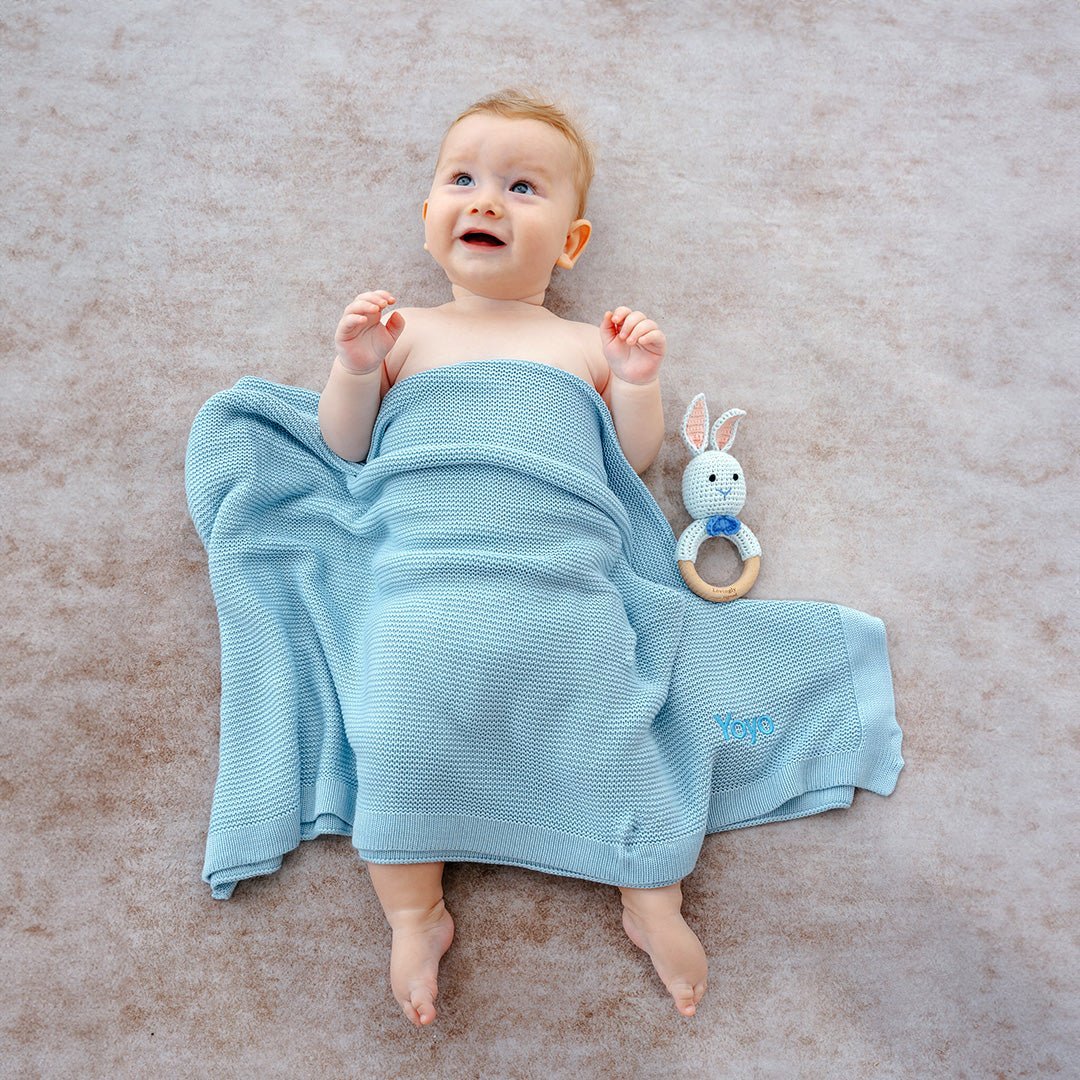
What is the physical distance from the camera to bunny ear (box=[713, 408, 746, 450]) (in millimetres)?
1278

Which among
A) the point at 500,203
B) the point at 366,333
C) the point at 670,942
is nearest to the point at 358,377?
the point at 366,333

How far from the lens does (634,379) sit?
1.18m

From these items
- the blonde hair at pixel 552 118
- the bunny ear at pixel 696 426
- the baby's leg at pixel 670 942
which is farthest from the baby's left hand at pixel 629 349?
the baby's leg at pixel 670 942

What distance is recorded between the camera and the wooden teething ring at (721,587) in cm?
125

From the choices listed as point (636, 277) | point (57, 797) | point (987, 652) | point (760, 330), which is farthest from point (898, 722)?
point (57, 797)

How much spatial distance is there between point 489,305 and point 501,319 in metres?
0.03

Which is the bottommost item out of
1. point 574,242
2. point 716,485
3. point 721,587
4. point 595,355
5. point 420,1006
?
point 420,1006

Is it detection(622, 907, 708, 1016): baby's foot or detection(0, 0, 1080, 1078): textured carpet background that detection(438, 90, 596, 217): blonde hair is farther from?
detection(622, 907, 708, 1016): baby's foot

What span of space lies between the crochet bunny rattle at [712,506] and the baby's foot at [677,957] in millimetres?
424

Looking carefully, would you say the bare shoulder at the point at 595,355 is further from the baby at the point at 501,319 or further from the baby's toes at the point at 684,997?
the baby's toes at the point at 684,997

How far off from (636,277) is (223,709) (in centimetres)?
86

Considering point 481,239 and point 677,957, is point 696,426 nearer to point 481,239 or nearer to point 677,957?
point 481,239

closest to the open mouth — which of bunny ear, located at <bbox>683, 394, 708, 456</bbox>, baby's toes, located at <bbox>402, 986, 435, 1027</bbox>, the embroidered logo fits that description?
bunny ear, located at <bbox>683, 394, 708, 456</bbox>

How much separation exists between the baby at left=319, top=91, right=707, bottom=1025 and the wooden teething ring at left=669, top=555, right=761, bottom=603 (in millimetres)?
161
